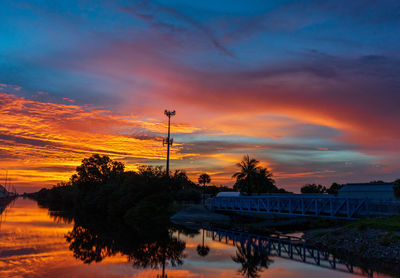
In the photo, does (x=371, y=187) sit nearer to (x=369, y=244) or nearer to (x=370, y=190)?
(x=370, y=190)

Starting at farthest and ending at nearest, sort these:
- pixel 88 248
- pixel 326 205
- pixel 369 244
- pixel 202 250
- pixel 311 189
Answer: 1. pixel 311 189
2. pixel 326 205
3. pixel 88 248
4. pixel 202 250
5. pixel 369 244

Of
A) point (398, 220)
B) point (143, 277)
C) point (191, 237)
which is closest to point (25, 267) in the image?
point (143, 277)

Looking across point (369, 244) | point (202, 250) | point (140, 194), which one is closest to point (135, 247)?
point (202, 250)

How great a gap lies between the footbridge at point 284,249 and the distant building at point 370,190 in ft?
80.0

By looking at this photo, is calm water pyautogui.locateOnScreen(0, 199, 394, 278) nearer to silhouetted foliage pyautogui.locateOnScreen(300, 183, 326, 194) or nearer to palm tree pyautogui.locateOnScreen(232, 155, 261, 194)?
palm tree pyautogui.locateOnScreen(232, 155, 261, 194)

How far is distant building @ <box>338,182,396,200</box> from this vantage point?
2583 inches

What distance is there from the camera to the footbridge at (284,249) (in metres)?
31.1

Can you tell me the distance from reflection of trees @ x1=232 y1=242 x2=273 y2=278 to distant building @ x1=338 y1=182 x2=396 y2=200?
112 ft

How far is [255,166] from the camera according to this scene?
86.9m

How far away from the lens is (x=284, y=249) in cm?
4038

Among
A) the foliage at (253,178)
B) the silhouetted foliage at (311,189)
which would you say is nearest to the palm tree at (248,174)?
the foliage at (253,178)

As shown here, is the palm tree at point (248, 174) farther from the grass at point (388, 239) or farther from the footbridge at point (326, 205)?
the grass at point (388, 239)

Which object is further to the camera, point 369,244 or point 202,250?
point 202,250

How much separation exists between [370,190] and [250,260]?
145ft
